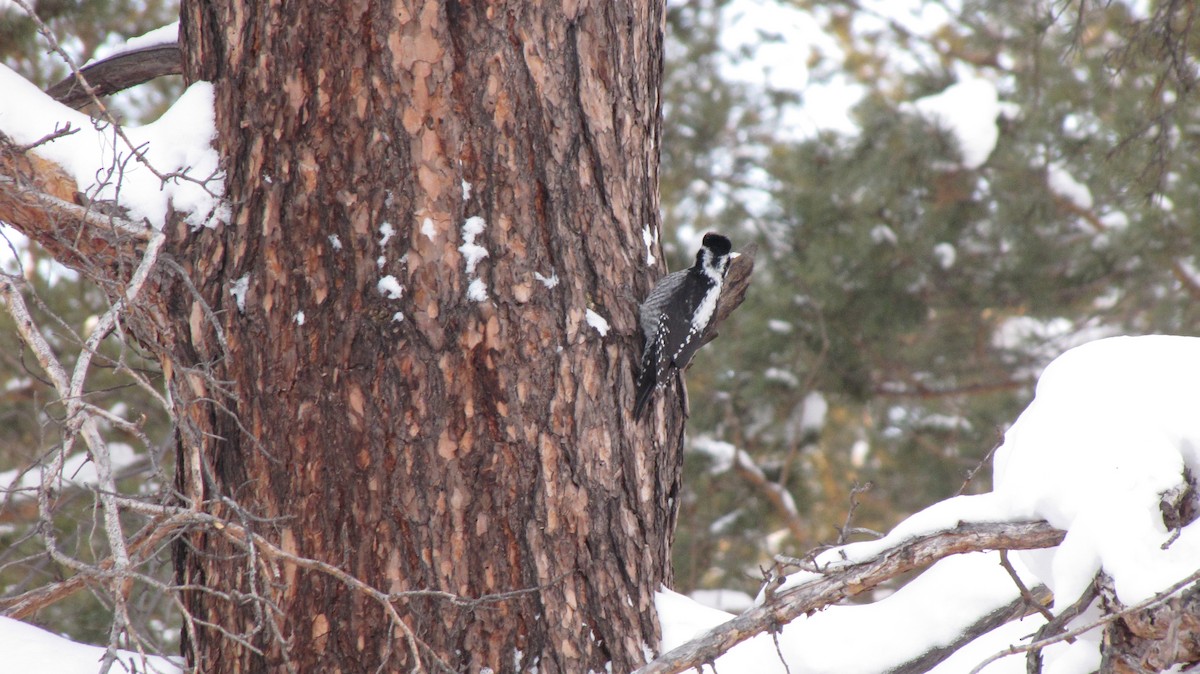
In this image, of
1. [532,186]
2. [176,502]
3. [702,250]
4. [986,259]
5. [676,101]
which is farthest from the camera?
[676,101]

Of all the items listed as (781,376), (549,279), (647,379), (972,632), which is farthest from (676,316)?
(781,376)

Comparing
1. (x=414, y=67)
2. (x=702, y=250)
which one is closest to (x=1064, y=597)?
(x=414, y=67)

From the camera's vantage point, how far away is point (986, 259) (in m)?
6.61

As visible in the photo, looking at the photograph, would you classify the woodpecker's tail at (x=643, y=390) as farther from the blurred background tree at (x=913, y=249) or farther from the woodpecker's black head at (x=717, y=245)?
the blurred background tree at (x=913, y=249)

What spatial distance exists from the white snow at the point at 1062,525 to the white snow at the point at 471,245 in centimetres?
→ 94

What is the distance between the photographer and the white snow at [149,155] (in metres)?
2.31

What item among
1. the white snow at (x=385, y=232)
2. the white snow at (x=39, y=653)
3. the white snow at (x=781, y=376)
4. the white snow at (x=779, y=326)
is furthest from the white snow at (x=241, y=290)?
the white snow at (x=781, y=376)

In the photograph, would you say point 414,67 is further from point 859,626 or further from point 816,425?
point 816,425

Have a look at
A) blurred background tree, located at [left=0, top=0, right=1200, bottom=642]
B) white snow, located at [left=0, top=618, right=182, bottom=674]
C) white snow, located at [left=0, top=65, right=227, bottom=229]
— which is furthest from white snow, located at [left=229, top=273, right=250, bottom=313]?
blurred background tree, located at [left=0, top=0, right=1200, bottom=642]

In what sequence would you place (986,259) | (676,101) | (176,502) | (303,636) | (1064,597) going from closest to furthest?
1. (1064,597)
2. (303,636)
3. (176,502)
4. (986,259)
5. (676,101)

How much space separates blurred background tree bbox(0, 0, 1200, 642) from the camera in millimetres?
5855

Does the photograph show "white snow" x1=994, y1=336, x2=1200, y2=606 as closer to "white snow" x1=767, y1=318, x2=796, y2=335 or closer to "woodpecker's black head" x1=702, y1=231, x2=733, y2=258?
"woodpecker's black head" x1=702, y1=231, x2=733, y2=258

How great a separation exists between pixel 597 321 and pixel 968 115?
4.36m

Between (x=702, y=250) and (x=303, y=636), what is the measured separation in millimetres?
2549
